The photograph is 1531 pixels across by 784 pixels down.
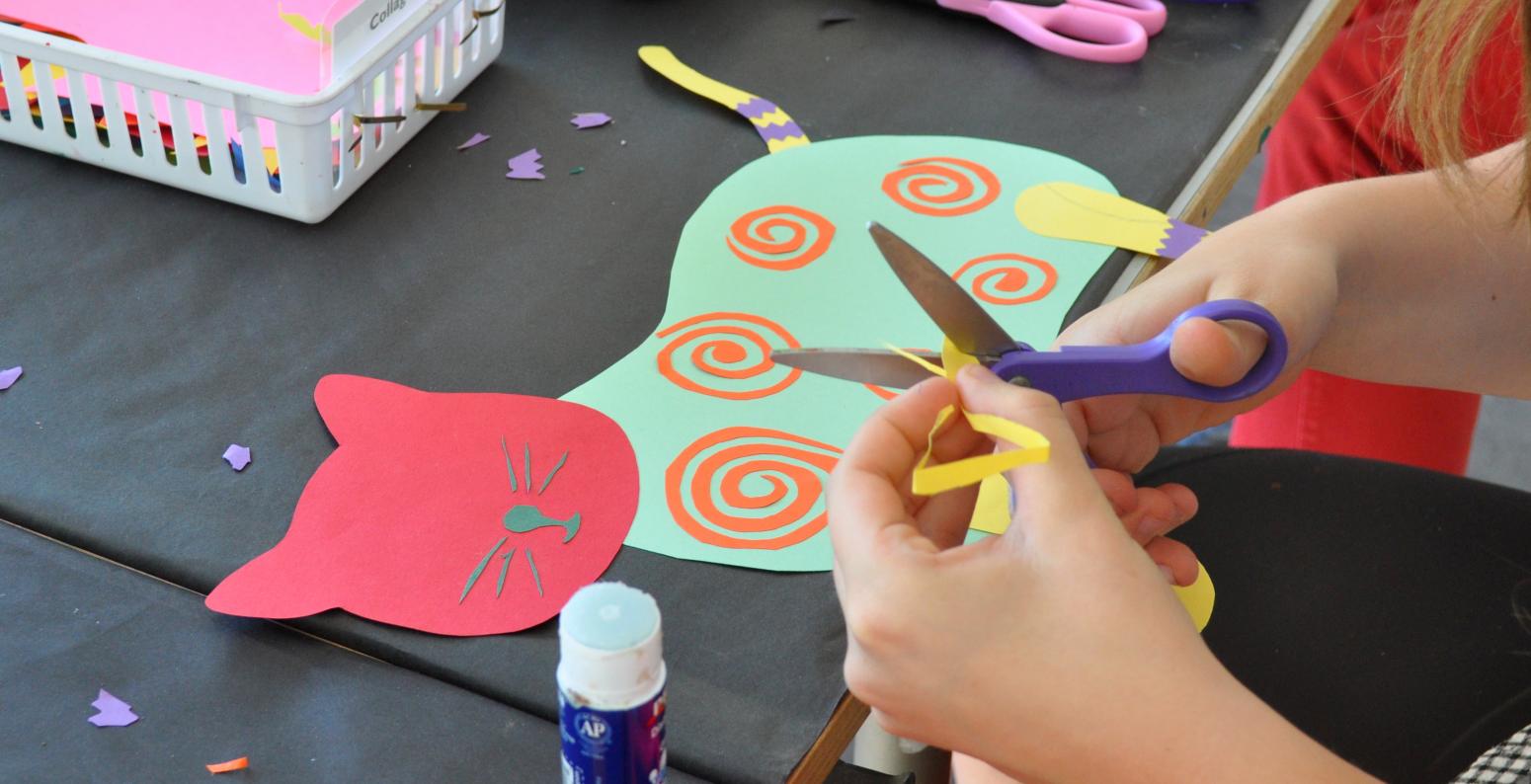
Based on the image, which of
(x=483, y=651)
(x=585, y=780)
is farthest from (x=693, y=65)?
(x=585, y=780)

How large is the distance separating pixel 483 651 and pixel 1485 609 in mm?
580

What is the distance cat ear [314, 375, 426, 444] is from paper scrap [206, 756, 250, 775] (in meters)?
0.18

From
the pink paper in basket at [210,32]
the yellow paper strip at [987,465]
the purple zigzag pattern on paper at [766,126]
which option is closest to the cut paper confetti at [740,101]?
the purple zigzag pattern on paper at [766,126]

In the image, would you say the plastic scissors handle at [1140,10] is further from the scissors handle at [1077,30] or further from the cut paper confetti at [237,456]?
the cut paper confetti at [237,456]

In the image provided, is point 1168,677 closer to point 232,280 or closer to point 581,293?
point 581,293

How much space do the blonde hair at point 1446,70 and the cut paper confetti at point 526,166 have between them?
0.49 metres

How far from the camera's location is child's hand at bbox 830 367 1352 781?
0.46 m

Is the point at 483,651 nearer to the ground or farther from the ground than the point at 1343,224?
nearer to the ground

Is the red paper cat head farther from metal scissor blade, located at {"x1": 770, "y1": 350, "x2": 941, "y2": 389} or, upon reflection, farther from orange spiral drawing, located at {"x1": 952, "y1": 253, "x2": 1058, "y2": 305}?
orange spiral drawing, located at {"x1": 952, "y1": 253, "x2": 1058, "y2": 305}

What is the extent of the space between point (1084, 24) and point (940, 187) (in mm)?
237

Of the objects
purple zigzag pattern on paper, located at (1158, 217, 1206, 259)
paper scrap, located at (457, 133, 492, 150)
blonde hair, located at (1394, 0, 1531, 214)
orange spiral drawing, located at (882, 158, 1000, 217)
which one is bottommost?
paper scrap, located at (457, 133, 492, 150)

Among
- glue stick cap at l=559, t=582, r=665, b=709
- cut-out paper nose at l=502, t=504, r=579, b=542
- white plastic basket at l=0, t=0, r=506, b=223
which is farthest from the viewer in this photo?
white plastic basket at l=0, t=0, r=506, b=223

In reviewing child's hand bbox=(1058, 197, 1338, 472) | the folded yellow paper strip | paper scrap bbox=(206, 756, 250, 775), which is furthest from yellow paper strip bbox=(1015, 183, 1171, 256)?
paper scrap bbox=(206, 756, 250, 775)

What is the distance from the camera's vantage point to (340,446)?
636 millimetres
